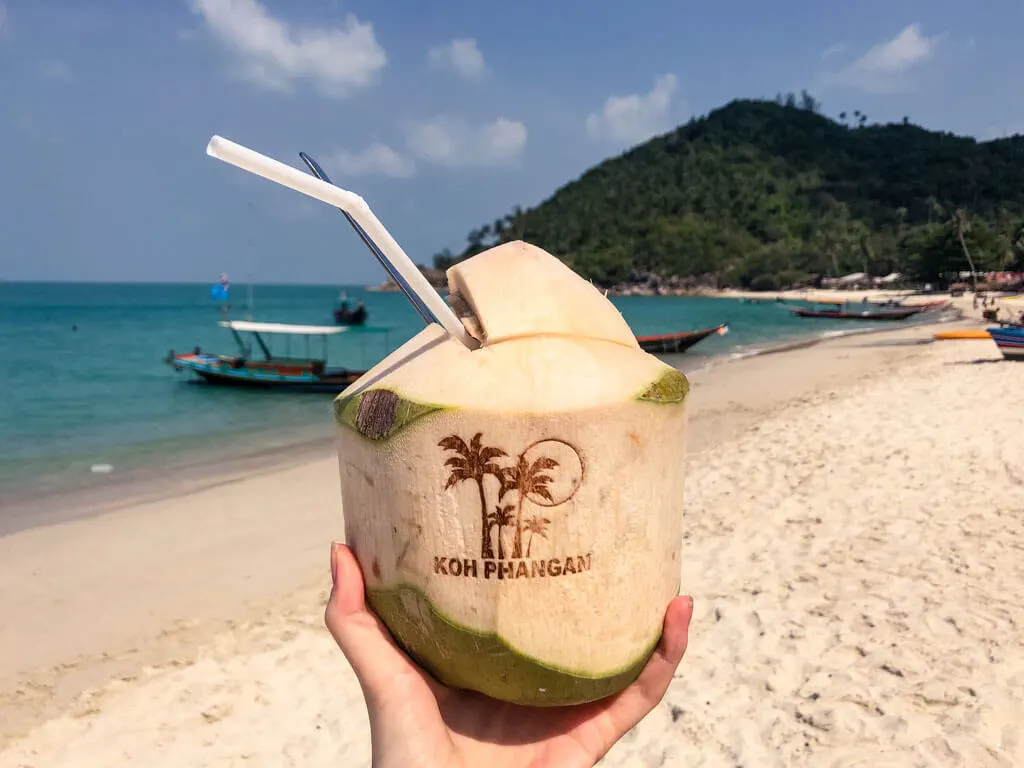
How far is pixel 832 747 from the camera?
3.22 metres

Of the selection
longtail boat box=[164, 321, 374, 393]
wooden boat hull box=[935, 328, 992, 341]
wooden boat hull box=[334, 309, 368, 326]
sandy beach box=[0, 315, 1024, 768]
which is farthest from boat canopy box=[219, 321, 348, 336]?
wooden boat hull box=[935, 328, 992, 341]

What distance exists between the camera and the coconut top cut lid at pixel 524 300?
1.36 m

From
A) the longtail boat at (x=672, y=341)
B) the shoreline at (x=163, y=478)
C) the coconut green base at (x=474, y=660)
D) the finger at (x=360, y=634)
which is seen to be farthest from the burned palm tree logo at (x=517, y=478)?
the longtail boat at (x=672, y=341)

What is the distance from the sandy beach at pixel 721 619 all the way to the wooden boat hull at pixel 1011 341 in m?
6.58

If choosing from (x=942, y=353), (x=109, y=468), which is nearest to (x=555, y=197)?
(x=942, y=353)

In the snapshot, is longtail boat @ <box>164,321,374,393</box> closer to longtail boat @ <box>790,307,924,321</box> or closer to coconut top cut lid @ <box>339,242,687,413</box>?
coconut top cut lid @ <box>339,242,687,413</box>

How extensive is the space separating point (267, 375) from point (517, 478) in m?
19.9

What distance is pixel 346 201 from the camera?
1198 millimetres

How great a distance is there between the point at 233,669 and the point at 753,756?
3289 mm

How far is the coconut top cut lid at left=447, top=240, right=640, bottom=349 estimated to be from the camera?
1360mm

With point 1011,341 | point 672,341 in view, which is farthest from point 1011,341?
point 672,341

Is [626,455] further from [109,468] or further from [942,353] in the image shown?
[942,353]

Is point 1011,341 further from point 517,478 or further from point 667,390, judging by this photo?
point 517,478

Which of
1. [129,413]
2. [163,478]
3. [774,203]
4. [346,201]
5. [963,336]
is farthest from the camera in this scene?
[774,203]
